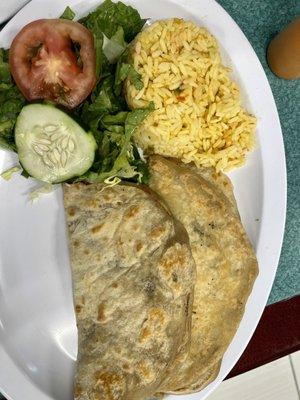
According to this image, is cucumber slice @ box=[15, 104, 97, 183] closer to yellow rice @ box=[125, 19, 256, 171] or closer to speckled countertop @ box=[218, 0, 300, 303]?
yellow rice @ box=[125, 19, 256, 171]

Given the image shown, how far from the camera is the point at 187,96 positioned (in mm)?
2764

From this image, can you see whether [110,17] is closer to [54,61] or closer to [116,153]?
[54,61]

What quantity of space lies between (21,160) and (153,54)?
2.74 ft

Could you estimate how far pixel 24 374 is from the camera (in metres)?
2.88

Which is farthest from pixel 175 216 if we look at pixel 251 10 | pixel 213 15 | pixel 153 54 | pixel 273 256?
pixel 251 10

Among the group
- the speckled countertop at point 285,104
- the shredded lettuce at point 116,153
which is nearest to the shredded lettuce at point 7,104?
the shredded lettuce at point 116,153

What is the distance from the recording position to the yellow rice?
9.07 feet

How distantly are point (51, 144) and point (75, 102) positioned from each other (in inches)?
9.4

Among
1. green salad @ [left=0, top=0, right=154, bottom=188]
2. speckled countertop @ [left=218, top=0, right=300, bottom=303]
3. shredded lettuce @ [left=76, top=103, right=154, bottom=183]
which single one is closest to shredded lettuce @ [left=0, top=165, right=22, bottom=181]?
green salad @ [left=0, top=0, right=154, bottom=188]

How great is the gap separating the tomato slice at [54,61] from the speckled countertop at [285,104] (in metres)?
0.97

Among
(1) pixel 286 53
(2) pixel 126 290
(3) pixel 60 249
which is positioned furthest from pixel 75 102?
(1) pixel 286 53

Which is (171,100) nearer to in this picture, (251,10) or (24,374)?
(251,10)

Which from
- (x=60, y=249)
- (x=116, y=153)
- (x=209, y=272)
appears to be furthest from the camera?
(x=60, y=249)

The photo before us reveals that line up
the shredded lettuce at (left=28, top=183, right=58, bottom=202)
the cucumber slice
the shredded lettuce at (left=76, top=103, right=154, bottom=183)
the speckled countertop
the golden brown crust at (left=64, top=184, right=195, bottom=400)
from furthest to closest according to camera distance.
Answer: the speckled countertop < the shredded lettuce at (left=28, top=183, right=58, bottom=202) < the shredded lettuce at (left=76, top=103, right=154, bottom=183) < the cucumber slice < the golden brown crust at (left=64, top=184, right=195, bottom=400)
